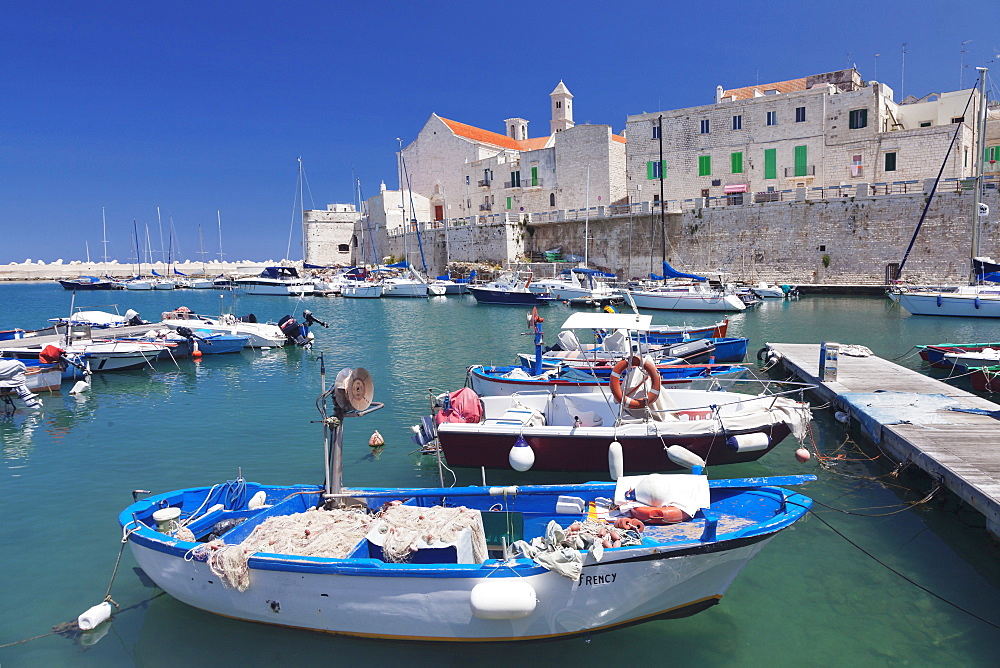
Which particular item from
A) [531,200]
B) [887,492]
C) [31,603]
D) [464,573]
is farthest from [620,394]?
[531,200]

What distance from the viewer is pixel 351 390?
610 cm

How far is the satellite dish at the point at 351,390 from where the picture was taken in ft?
19.8

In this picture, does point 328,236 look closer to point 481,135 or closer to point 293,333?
point 481,135

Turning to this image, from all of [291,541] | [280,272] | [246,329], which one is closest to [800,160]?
[246,329]

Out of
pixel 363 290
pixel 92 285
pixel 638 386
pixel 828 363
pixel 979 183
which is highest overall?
pixel 979 183

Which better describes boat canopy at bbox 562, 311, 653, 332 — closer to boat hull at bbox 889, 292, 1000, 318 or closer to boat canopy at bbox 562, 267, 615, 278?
boat hull at bbox 889, 292, 1000, 318

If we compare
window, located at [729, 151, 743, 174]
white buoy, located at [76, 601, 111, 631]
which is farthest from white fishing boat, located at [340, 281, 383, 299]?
white buoy, located at [76, 601, 111, 631]

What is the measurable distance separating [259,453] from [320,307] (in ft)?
103

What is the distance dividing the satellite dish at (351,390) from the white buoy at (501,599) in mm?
2264

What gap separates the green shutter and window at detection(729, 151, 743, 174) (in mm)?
3419

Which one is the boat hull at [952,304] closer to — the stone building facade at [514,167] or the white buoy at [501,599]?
the stone building facade at [514,167]

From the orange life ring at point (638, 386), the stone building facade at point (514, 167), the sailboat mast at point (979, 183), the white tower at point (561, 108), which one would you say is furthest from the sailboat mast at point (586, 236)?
the orange life ring at point (638, 386)

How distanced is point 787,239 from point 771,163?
5881 millimetres

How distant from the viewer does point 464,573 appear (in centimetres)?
476
